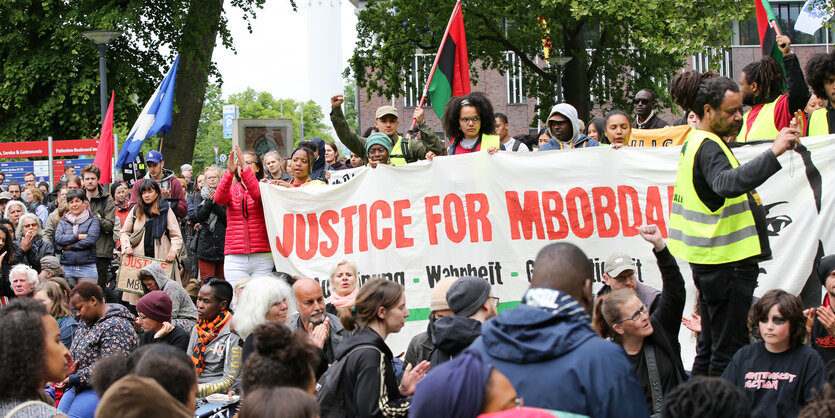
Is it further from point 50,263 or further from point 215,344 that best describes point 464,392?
point 50,263

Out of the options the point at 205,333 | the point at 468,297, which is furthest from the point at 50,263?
the point at 468,297

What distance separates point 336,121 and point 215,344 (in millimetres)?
3294

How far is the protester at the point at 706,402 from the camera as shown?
3305 millimetres

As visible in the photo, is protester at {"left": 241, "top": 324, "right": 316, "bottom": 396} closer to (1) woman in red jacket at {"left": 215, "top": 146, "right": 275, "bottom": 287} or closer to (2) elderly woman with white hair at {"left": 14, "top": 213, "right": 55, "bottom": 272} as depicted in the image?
(1) woman in red jacket at {"left": 215, "top": 146, "right": 275, "bottom": 287}

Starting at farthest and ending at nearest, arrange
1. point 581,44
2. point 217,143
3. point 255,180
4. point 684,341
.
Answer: point 217,143 < point 581,44 < point 255,180 < point 684,341

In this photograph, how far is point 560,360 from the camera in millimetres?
3207

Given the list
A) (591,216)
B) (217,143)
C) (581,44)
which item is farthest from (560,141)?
(217,143)

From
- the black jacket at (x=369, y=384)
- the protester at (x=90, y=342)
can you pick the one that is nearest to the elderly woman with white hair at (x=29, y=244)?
the protester at (x=90, y=342)

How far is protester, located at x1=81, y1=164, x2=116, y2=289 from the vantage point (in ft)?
40.4

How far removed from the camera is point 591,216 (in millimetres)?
7934

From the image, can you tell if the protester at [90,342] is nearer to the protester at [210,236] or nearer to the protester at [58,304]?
the protester at [58,304]

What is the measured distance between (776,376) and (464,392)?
297 cm

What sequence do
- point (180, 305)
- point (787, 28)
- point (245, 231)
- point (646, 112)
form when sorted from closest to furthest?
point (180, 305) → point (245, 231) → point (646, 112) → point (787, 28)

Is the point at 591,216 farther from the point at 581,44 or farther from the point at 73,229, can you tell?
the point at 581,44
